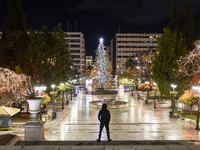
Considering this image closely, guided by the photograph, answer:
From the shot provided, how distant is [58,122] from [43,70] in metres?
13.3

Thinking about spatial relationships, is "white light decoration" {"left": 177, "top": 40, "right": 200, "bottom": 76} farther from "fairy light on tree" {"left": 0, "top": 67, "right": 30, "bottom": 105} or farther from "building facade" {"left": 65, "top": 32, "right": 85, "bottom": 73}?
"building facade" {"left": 65, "top": 32, "right": 85, "bottom": 73}

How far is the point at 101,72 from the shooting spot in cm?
5012

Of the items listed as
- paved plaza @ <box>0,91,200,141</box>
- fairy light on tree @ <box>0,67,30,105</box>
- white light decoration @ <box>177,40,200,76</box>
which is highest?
white light decoration @ <box>177,40,200,76</box>

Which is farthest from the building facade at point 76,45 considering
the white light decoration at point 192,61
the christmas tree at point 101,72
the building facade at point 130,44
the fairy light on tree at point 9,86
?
the fairy light on tree at point 9,86

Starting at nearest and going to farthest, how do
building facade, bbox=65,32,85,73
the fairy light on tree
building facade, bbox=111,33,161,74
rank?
the fairy light on tree → building facade, bbox=111,33,161,74 → building facade, bbox=65,32,85,73

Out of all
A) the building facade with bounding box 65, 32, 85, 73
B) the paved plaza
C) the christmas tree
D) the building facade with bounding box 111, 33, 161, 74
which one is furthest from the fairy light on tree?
the building facade with bounding box 65, 32, 85, 73

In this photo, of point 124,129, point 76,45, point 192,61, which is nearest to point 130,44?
point 76,45

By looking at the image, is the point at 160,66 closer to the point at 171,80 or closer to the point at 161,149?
the point at 171,80

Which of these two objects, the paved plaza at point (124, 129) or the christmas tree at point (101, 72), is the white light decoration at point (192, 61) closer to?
the paved plaza at point (124, 129)

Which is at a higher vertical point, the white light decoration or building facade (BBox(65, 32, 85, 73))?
building facade (BBox(65, 32, 85, 73))

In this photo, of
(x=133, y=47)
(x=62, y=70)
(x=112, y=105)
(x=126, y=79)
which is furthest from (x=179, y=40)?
(x=133, y=47)

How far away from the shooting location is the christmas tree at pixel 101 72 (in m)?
50.2

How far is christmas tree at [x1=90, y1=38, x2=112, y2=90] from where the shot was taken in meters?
50.2

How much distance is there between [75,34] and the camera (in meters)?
135
